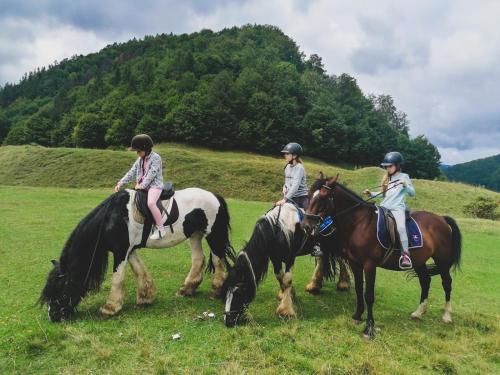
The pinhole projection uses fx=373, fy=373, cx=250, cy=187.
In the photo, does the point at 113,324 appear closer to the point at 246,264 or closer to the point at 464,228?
the point at 246,264

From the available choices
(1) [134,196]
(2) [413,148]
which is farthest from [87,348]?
(2) [413,148]

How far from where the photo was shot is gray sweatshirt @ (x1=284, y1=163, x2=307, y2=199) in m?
6.99

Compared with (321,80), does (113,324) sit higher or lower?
lower

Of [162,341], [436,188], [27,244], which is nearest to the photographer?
[162,341]

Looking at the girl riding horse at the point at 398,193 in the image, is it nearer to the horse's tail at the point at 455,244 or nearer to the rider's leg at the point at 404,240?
the rider's leg at the point at 404,240

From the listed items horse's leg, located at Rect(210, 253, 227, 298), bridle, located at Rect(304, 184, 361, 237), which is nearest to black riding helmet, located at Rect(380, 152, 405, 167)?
bridle, located at Rect(304, 184, 361, 237)

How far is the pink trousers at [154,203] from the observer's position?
6.13 m

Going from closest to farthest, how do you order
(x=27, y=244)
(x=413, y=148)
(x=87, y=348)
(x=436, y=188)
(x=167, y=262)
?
(x=87, y=348), (x=167, y=262), (x=27, y=244), (x=436, y=188), (x=413, y=148)

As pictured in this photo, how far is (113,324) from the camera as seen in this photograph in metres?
5.69

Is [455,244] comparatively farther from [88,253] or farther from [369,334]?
[88,253]

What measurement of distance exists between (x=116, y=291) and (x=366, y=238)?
4131 mm

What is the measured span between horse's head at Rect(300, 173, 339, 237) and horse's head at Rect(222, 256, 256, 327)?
3.92ft

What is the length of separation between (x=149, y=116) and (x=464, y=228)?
49.9 m

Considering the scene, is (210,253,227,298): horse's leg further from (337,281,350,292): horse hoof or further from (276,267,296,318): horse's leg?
(337,281,350,292): horse hoof
